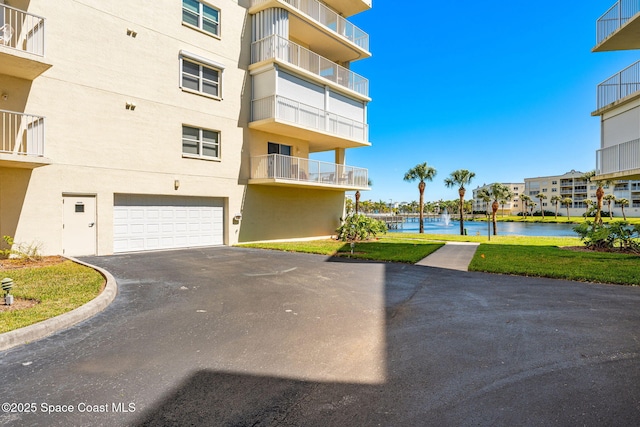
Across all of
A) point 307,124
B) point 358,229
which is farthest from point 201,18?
point 358,229

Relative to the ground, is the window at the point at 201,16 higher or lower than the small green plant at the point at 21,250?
higher

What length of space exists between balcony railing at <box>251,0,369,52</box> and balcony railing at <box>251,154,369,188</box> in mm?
8480

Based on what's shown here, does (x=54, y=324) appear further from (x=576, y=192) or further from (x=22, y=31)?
(x=576, y=192)

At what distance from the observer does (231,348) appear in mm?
4352

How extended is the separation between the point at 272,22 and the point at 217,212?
1018 cm

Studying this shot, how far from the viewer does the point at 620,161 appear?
16.2 meters

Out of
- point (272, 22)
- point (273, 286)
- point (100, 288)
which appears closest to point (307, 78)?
point (272, 22)

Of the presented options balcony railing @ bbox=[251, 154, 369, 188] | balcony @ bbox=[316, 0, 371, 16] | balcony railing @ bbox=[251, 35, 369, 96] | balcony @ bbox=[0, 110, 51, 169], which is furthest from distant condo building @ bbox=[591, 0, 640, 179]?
balcony @ bbox=[0, 110, 51, 169]

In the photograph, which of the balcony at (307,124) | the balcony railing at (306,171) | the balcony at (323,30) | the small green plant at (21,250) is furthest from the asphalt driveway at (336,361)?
the balcony at (323,30)

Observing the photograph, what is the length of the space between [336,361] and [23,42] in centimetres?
1402

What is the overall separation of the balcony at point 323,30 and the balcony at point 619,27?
12365mm

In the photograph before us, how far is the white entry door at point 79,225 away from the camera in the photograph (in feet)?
39.5

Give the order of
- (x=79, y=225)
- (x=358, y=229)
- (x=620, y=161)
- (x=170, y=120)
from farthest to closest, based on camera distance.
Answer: (x=358, y=229) → (x=620, y=161) → (x=170, y=120) → (x=79, y=225)

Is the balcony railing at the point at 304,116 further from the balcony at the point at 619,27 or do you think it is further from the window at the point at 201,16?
the balcony at the point at 619,27
